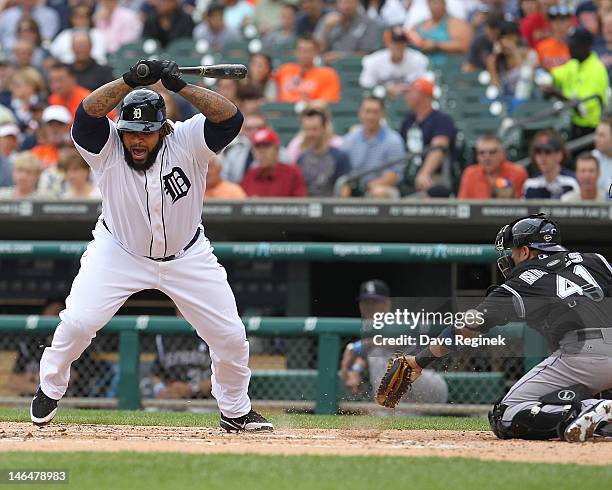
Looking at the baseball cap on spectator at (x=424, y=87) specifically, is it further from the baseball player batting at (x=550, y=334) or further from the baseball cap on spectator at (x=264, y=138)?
the baseball player batting at (x=550, y=334)

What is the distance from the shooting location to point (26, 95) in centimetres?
1336

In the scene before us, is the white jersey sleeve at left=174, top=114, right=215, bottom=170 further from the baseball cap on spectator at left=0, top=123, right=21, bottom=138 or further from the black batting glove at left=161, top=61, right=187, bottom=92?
the baseball cap on spectator at left=0, top=123, right=21, bottom=138

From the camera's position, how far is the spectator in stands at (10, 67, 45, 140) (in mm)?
13117

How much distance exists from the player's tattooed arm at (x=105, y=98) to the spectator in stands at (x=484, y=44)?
6958 millimetres

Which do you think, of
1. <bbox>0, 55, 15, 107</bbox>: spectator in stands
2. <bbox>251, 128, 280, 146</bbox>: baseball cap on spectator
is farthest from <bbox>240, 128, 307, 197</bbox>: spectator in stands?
<bbox>0, 55, 15, 107</bbox>: spectator in stands

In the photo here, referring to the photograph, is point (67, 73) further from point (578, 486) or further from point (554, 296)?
point (578, 486)

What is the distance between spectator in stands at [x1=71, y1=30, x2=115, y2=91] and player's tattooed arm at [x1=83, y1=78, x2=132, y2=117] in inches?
286

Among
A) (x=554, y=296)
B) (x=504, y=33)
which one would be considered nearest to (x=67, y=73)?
(x=504, y=33)

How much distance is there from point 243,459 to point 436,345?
59.7 inches

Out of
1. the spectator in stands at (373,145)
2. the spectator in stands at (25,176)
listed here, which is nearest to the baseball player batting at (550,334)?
the spectator in stands at (373,145)

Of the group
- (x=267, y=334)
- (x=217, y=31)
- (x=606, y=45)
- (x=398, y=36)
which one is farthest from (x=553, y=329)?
(x=217, y=31)

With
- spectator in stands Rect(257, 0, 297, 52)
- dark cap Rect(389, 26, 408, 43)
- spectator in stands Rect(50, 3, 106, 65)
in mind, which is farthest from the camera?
spectator in stands Rect(50, 3, 106, 65)

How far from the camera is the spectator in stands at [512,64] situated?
1199 cm

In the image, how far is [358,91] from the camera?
12.7 meters
